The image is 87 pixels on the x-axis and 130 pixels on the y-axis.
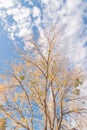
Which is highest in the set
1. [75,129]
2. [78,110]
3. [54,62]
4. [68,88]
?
[54,62]

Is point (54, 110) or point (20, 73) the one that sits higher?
point (20, 73)

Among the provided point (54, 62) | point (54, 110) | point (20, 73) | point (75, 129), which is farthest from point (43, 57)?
point (75, 129)

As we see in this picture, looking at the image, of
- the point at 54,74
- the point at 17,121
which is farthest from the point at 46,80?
the point at 17,121

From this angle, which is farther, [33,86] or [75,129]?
[33,86]

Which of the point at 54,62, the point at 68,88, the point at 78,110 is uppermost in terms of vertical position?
the point at 54,62

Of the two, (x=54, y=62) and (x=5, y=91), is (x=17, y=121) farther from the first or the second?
(x=54, y=62)

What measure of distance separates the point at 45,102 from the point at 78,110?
6.69 feet

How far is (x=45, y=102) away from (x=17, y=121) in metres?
2.10

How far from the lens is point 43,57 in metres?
18.8

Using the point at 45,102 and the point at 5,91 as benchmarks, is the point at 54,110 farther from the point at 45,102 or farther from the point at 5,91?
the point at 5,91

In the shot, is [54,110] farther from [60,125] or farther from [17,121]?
[17,121]

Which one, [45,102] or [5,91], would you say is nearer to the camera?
[45,102]

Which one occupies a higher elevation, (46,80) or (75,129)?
(46,80)

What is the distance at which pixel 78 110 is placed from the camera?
18.7 meters
